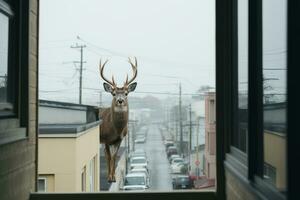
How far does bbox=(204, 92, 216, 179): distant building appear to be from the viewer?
3.79m

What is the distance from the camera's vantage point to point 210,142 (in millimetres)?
3873

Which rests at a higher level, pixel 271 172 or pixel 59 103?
pixel 59 103

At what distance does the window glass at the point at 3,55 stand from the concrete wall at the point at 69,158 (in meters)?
1.14

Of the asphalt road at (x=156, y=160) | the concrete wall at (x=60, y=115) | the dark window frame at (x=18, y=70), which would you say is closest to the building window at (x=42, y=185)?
the concrete wall at (x=60, y=115)

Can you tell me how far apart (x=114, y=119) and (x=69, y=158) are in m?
0.55

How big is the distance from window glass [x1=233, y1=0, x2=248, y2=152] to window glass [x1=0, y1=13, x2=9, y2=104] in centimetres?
146

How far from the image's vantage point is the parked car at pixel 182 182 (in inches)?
157

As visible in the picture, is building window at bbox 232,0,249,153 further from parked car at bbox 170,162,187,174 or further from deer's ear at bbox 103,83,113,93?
deer's ear at bbox 103,83,113,93

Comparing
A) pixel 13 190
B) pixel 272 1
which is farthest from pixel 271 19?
pixel 13 190

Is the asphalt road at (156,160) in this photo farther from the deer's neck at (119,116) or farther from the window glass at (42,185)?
the window glass at (42,185)

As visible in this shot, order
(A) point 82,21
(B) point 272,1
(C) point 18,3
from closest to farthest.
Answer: (B) point 272,1, (C) point 18,3, (A) point 82,21

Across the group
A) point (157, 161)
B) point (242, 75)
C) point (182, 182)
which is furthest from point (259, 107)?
point (157, 161)

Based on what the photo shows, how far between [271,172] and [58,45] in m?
2.62
